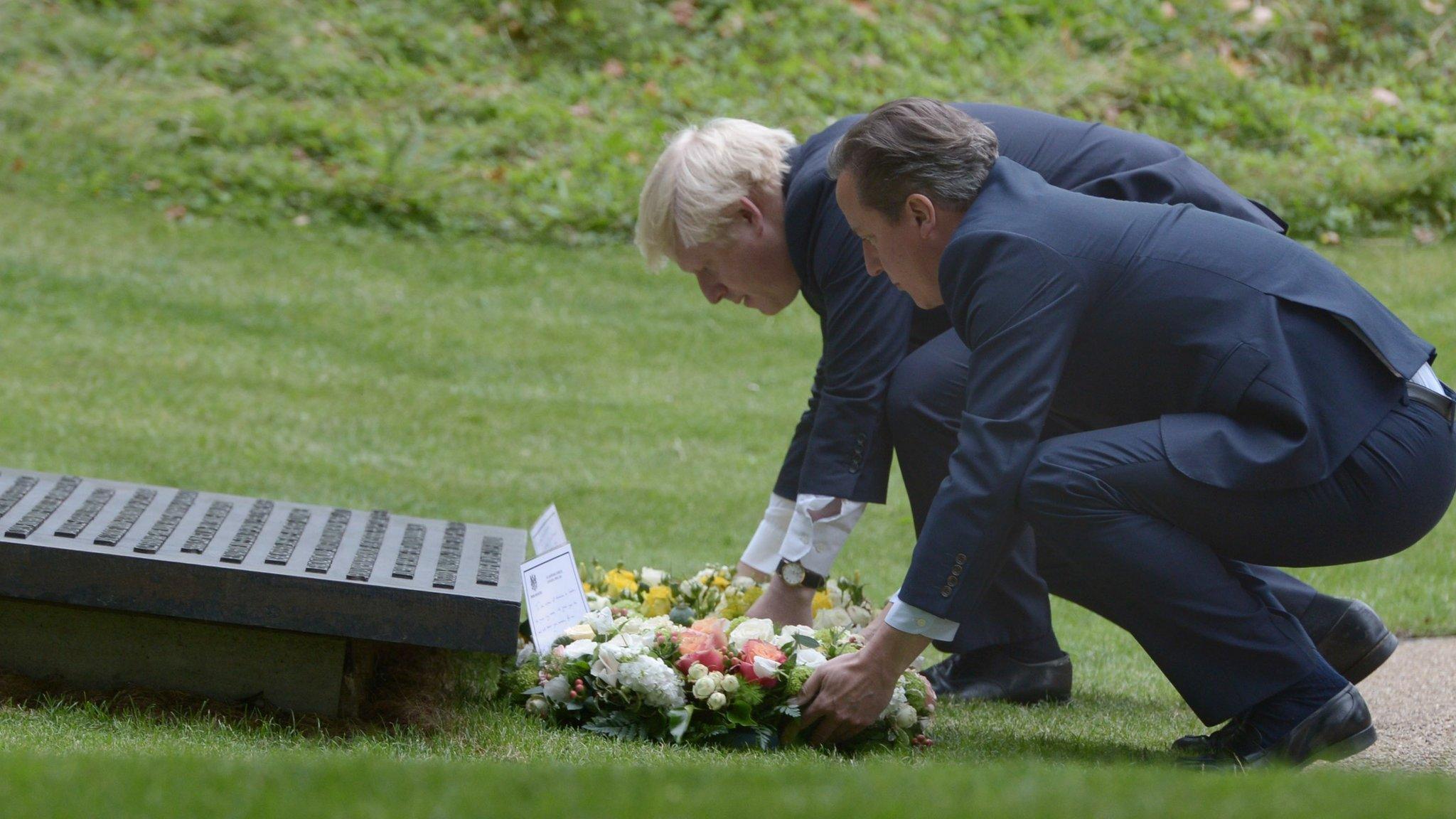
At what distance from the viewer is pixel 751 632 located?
3.46 meters

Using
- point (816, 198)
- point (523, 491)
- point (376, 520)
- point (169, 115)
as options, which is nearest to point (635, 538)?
point (523, 491)

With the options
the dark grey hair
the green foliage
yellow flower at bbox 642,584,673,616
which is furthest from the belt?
the green foliage

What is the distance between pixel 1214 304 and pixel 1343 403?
324 millimetres

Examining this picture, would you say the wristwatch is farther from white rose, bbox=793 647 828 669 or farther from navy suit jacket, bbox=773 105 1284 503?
white rose, bbox=793 647 828 669

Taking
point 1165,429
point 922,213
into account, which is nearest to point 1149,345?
point 1165,429

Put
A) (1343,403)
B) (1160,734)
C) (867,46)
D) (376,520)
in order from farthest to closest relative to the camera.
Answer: (867,46)
(376,520)
(1160,734)
(1343,403)

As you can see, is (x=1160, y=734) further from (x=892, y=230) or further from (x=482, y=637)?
(x=482, y=637)

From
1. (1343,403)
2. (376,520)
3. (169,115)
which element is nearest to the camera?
(1343,403)

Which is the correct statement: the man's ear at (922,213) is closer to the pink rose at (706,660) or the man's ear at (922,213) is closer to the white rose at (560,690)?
the pink rose at (706,660)

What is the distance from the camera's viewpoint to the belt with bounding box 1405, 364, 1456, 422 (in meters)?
3.04

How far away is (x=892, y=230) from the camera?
3105 mm

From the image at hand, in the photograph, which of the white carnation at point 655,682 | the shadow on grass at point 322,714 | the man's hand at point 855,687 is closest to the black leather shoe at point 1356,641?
the man's hand at point 855,687

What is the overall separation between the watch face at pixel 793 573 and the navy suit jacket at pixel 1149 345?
2.73 feet

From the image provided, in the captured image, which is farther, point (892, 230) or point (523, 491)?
point (523, 491)
